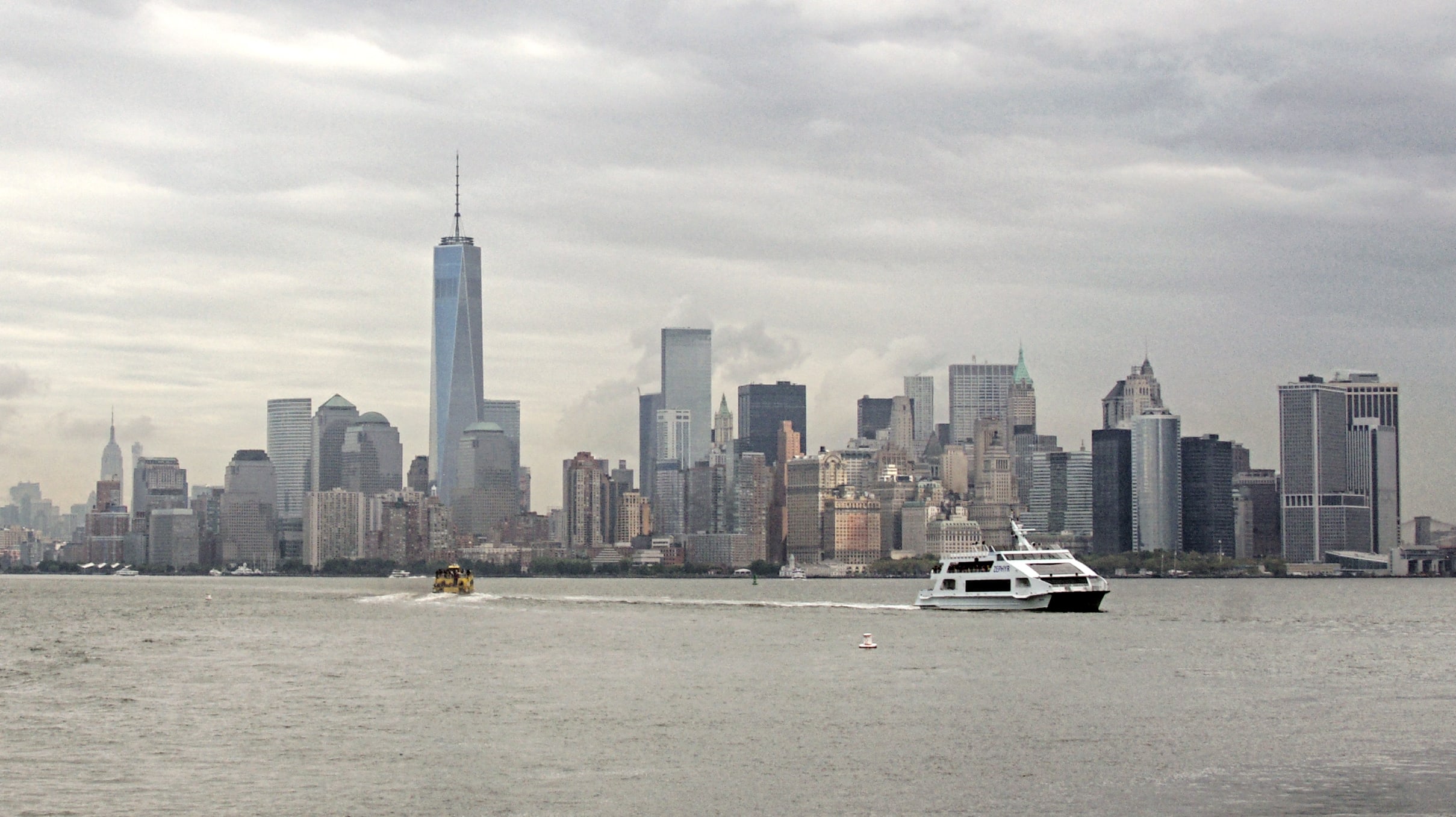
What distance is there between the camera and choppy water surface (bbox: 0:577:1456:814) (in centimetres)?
4994

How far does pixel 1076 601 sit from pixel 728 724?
A: 8579 centimetres

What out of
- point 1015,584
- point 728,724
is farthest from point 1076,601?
point 728,724

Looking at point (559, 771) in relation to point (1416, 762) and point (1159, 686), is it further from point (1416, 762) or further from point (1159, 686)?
point (1159, 686)

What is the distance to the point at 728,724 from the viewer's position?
67.3m

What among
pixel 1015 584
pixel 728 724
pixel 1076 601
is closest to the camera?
pixel 728 724

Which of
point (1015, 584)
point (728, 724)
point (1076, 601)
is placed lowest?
point (1076, 601)

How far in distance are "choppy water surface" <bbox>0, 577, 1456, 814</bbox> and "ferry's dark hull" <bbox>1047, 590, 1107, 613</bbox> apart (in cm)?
2090

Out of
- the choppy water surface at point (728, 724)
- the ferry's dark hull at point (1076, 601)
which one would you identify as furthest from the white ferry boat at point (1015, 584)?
the choppy water surface at point (728, 724)

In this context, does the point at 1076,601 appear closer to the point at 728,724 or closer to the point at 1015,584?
the point at 1015,584

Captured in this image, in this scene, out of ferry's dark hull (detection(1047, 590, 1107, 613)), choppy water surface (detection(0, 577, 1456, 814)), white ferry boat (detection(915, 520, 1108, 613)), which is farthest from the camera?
ferry's dark hull (detection(1047, 590, 1107, 613))

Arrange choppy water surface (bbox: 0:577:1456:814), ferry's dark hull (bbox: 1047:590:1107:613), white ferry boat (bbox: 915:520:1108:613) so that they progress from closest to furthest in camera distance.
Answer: choppy water surface (bbox: 0:577:1456:814) < white ferry boat (bbox: 915:520:1108:613) < ferry's dark hull (bbox: 1047:590:1107:613)

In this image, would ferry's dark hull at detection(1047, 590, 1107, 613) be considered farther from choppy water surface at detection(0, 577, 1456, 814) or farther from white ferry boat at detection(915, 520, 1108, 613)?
choppy water surface at detection(0, 577, 1456, 814)

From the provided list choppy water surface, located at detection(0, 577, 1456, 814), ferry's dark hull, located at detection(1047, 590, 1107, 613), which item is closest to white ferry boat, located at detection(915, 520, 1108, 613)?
ferry's dark hull, located at detection(1047, 590, 1107, 613)

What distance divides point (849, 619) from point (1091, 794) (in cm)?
9643
